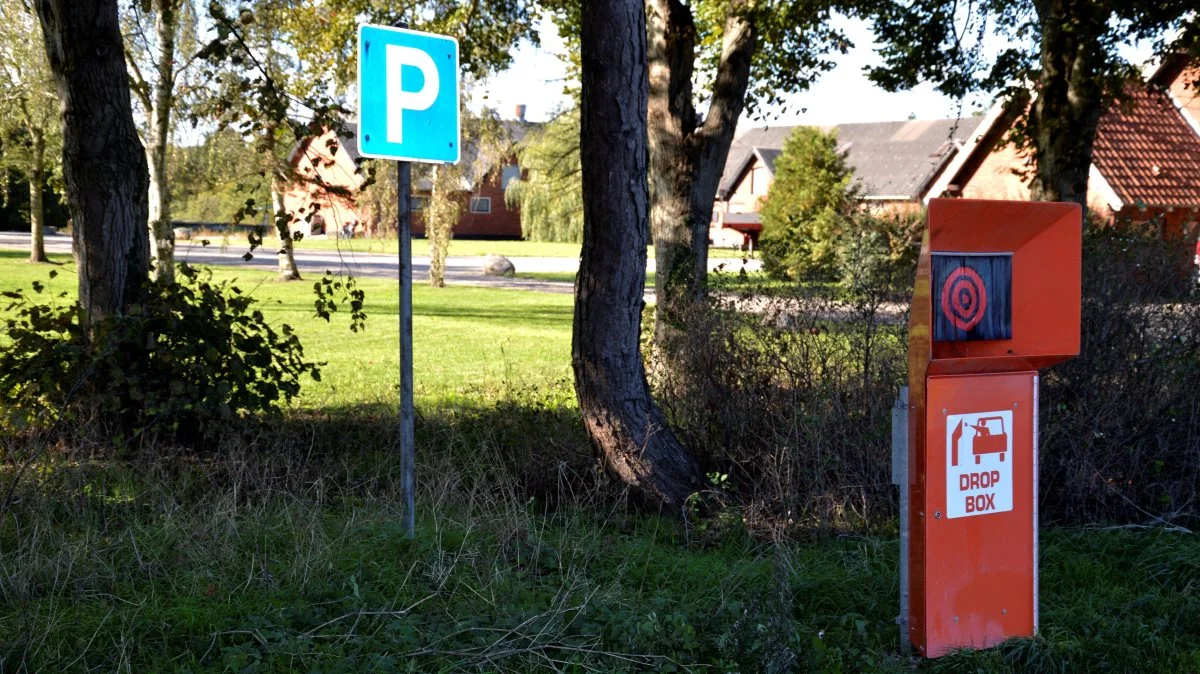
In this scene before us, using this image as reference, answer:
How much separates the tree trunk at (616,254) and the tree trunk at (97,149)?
344cm

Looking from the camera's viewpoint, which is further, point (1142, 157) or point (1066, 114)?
point (1142, 157)

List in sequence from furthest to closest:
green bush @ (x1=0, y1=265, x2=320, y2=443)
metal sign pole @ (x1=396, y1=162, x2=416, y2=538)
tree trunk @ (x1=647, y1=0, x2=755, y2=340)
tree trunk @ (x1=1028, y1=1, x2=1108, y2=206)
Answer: tree trunk @ (x1=1028, y1=1, x2=1108, y2=206), tree trunk @ (x1=647, y1=0, x2=755, y2=340), green bush @ (x1=0, y1=265, x2=320, y2=443), metal sign pole @ (x1=396, y1=162, x2=416, y2=538)

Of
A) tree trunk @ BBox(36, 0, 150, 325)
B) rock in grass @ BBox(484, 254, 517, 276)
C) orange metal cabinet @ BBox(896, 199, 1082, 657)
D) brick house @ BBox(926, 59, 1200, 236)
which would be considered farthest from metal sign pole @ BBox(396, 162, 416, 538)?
rock in grass @ BBox(484, 254, 517, 276)

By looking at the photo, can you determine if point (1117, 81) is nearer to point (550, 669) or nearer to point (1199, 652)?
point (1199, 652)

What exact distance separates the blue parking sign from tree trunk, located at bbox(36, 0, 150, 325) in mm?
3684

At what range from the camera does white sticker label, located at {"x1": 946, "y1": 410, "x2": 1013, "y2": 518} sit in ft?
14.9

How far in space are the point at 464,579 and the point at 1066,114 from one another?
11.0m

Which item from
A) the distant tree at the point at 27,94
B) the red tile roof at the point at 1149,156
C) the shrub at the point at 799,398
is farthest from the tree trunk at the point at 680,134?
the red tile roof at the point at 1149,156

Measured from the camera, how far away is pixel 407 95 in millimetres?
5172

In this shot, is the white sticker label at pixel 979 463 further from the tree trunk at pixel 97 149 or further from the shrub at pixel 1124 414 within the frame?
the tree trunk at pixel 97 149

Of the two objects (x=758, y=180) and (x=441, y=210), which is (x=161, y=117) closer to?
(x=441, y=210)

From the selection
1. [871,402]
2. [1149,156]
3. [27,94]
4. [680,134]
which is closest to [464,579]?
[871,402]

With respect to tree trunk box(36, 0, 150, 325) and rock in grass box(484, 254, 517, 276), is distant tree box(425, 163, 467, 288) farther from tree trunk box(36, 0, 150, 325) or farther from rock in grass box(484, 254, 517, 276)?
tree trunk box(36, 0, 150, 325)

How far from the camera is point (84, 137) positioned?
26.0 feet
